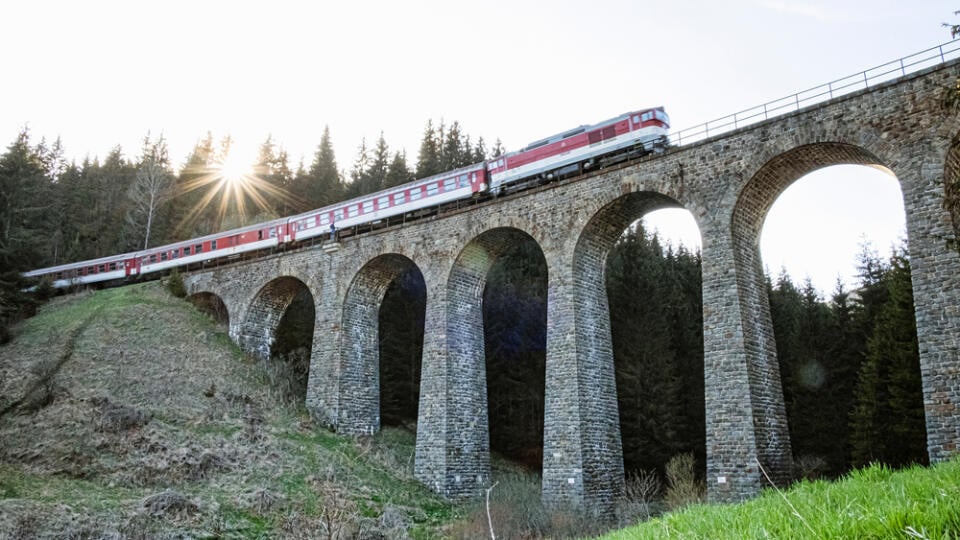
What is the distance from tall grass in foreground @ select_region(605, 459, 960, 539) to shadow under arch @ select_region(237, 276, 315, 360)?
28561 millimetres

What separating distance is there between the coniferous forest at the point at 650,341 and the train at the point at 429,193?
183 inches

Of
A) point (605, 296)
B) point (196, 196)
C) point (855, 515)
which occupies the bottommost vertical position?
point (855, 515)

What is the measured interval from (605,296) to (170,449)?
47.5ft

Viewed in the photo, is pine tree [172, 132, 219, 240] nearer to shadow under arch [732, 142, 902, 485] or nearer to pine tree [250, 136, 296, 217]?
pine tree [250, 136, 296, 217]

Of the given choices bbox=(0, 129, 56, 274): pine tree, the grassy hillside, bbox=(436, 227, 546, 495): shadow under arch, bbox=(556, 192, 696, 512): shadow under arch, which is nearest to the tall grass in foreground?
the grassy hillside

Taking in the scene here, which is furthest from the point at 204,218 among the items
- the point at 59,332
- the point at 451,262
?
the point at 451,262

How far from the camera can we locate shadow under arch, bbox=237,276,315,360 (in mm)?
32250

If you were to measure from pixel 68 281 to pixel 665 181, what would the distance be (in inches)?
1516

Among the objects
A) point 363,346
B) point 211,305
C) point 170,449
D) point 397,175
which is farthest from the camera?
point 397,175

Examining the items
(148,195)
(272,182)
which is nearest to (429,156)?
(272,182)

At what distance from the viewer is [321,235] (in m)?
32.7

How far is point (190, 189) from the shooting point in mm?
57750

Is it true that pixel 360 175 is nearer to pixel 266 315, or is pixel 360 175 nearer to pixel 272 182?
pixel 272 182

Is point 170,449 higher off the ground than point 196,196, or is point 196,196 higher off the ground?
point 196,196
